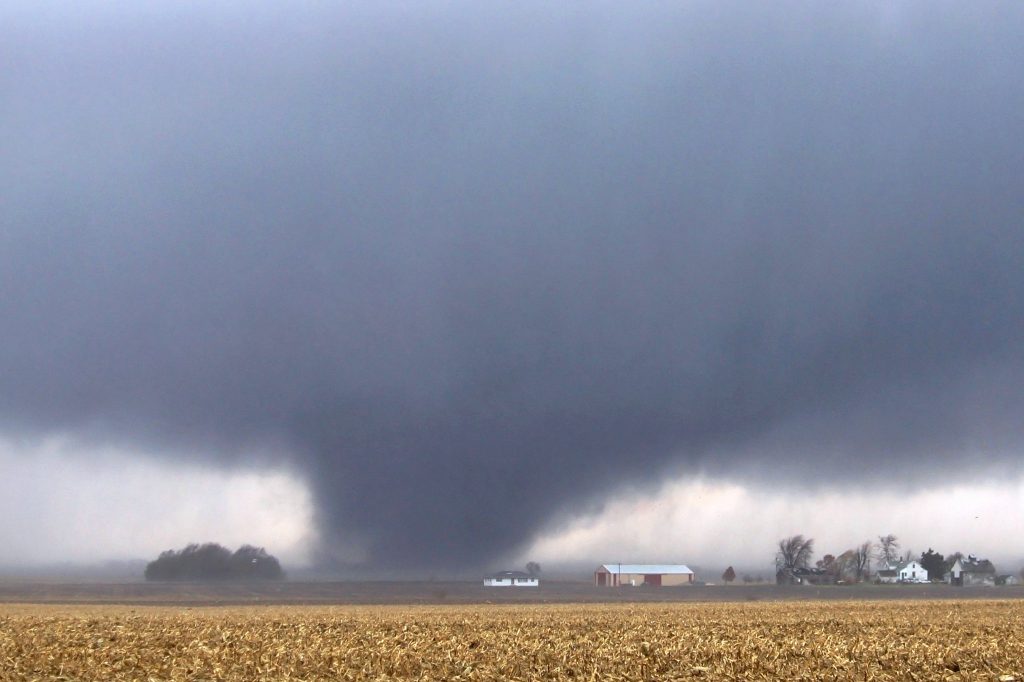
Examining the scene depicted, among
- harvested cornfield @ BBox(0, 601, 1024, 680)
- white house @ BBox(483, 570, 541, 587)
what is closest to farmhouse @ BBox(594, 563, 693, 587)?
white house @ BBox(483, 570, 541, 587)

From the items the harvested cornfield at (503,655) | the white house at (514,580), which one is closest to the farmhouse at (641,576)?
the white house at (514,580)

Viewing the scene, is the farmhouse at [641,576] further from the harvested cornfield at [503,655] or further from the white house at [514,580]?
the harvested cornfield at [503,655]

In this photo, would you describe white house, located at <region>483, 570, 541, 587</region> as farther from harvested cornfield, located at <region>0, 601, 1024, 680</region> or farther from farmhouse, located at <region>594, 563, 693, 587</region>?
harvested cornfield, located at <region>0, 601, 1024, 680</region>

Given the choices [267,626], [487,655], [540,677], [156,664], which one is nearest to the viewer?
[540,677]

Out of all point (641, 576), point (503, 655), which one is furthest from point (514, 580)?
point (503, 655)

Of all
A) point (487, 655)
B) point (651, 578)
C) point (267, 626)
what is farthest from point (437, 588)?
point (487, 655)

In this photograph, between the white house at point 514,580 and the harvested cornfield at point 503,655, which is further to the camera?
the white house at point 514,580

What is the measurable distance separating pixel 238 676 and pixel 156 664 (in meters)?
3.00

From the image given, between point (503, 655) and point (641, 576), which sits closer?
point (503, 655)

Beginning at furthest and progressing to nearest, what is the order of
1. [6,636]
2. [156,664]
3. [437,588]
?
[437,588] → [6,636] → [156,664]

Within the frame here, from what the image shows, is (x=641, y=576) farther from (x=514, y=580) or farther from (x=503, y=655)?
(x=503, y=655)

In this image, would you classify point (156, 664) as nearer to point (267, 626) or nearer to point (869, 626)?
point (267, 626)

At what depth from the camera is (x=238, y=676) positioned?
2538 cm

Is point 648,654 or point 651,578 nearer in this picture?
point 648,654
